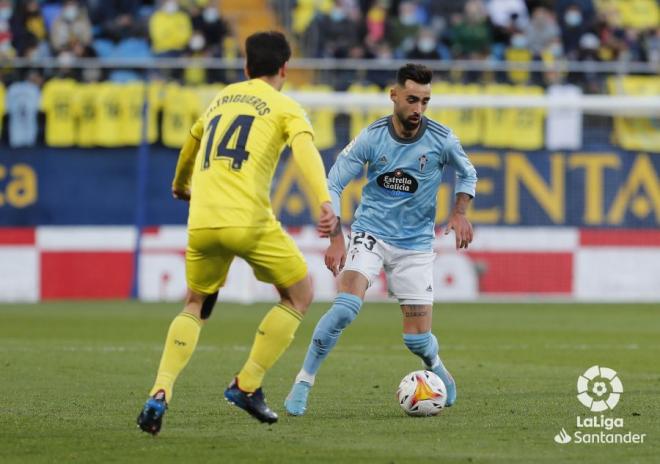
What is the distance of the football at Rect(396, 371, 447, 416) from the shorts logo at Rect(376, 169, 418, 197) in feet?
3.71

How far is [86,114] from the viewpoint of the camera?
2005 centimetres

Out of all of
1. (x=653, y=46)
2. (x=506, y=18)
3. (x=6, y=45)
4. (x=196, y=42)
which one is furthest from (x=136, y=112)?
(x=653, y=46)

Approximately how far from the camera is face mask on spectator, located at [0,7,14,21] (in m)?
21.9

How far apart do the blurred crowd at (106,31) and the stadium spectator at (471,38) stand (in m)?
3.61

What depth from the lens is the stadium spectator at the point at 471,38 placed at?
73.4 feet

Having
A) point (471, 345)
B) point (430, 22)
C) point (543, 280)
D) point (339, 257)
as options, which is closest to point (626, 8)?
point (430, 22)

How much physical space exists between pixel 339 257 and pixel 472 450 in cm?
149

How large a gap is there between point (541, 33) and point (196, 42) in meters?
5.75

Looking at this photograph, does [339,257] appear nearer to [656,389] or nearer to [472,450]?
[472,450]

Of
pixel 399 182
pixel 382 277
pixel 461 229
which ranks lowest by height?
pixel 382 277

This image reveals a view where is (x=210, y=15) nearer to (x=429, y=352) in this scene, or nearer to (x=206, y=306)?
(x=429, y=352)

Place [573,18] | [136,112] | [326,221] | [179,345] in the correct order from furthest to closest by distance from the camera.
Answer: [573,18] → [136,112] → [179,345] → [326,221]

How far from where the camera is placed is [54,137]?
20.2 meters

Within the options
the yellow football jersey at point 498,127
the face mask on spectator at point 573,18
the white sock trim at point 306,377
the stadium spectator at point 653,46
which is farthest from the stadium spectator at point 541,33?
the white sock trim at point 306,377
